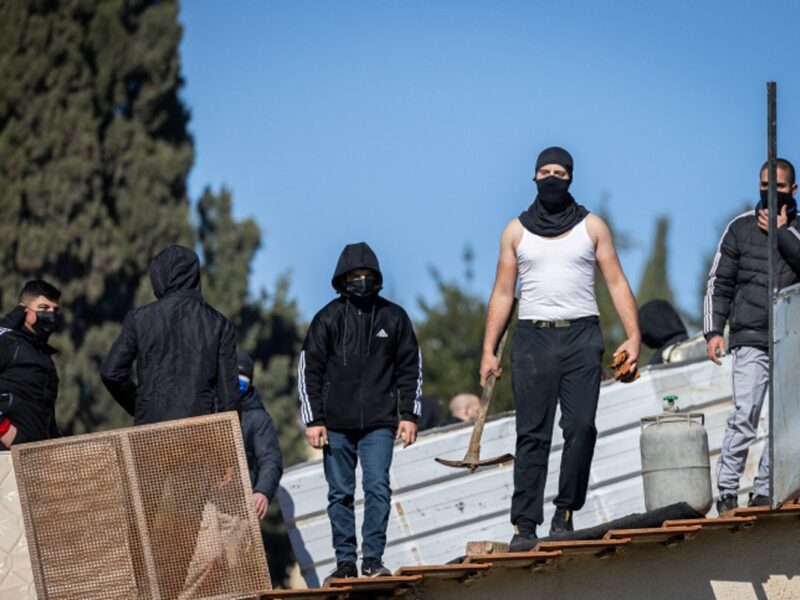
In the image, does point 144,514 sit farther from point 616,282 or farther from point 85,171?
point 85,171

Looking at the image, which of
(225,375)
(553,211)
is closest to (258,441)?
(225,375)

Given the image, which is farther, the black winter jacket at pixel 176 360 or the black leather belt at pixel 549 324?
the black leather belt at pixel 549 324

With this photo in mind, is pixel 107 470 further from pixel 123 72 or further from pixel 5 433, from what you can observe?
pixel 123 72

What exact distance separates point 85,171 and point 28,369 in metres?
22.4

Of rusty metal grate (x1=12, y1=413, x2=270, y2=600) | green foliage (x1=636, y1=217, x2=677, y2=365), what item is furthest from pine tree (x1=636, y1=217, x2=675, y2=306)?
rusty metal grate (x1=12, y1=413, x2=270, y2=600)

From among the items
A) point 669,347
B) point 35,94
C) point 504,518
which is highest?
point 35,94

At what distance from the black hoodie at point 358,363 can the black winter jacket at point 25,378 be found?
171 centimetres

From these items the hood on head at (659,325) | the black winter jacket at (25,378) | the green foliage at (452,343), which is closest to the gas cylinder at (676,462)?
the hood on head at (659,325)

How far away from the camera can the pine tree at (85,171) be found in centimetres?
3112

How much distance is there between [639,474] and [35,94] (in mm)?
22245

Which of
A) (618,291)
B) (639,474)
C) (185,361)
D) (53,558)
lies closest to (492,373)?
(618,291)

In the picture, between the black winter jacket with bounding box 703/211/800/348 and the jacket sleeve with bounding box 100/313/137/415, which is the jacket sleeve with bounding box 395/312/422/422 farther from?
the black winter jacket with bounding box 703/211/800/348

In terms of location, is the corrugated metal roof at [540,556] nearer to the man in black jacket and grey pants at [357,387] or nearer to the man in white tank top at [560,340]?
the man in white tank top at [560,340]

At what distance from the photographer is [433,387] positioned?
30.2 m
